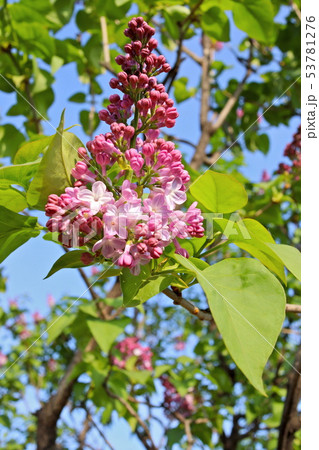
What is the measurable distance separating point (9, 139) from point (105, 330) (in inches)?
35.0

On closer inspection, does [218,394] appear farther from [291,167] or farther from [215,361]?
[291,167]

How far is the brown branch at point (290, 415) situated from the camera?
1539 millimetres

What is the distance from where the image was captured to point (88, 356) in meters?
1.95

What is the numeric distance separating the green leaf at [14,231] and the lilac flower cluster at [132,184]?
0.08 meters

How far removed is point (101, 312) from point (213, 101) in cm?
174

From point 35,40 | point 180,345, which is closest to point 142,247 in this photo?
point 35,40

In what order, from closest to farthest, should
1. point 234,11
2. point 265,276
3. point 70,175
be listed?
point 265,276, point 70,175, point 234,11

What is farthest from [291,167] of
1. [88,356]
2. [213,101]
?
[88,356]

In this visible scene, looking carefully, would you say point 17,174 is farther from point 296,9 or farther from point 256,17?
point 296,9

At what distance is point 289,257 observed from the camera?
2.06ft

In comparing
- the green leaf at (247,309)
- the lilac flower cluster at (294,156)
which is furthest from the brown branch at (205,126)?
the green leaf at (247,309)

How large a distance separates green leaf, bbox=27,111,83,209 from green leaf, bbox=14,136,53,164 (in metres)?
0.08

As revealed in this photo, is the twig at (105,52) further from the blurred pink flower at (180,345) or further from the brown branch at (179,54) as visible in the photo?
the blurred pink flower at (180,345)
